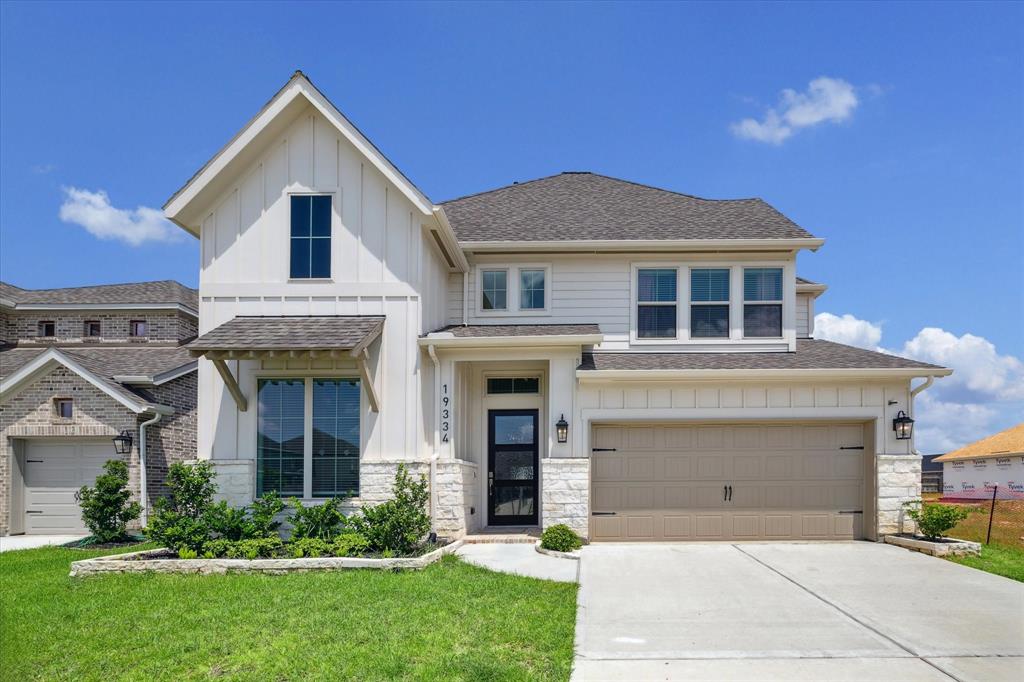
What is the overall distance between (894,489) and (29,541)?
16.6 meters

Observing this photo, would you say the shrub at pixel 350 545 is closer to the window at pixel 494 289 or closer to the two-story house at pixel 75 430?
the window at pixel 494 289

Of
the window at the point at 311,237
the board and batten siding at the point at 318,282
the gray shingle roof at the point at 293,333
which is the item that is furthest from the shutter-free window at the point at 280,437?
the window at the point at 311,237

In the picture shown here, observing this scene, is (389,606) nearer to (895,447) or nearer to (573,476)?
(573,476)

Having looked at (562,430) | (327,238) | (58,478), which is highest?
(327,238)

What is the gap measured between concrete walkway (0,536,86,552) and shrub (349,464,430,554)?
7291mm

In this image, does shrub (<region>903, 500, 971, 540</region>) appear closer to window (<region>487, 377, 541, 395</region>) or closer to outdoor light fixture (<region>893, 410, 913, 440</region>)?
outdoor light fixture (<region>893, 410, 913, 440</region>)

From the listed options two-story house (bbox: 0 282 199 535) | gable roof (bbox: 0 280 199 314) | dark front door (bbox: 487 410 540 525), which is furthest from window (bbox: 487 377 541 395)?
gable roof (bbox: 0 280 199 314)

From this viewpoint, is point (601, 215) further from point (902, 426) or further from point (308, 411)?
point (308, 411)

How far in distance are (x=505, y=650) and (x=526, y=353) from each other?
23.6 ft

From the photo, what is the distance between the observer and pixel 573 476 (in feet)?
43.5

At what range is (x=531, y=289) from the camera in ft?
50.2

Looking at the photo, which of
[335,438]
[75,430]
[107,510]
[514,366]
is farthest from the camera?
[75,430]

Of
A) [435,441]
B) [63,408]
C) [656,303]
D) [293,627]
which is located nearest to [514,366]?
[435,441]

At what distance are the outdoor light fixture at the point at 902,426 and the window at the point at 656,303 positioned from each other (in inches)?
163
